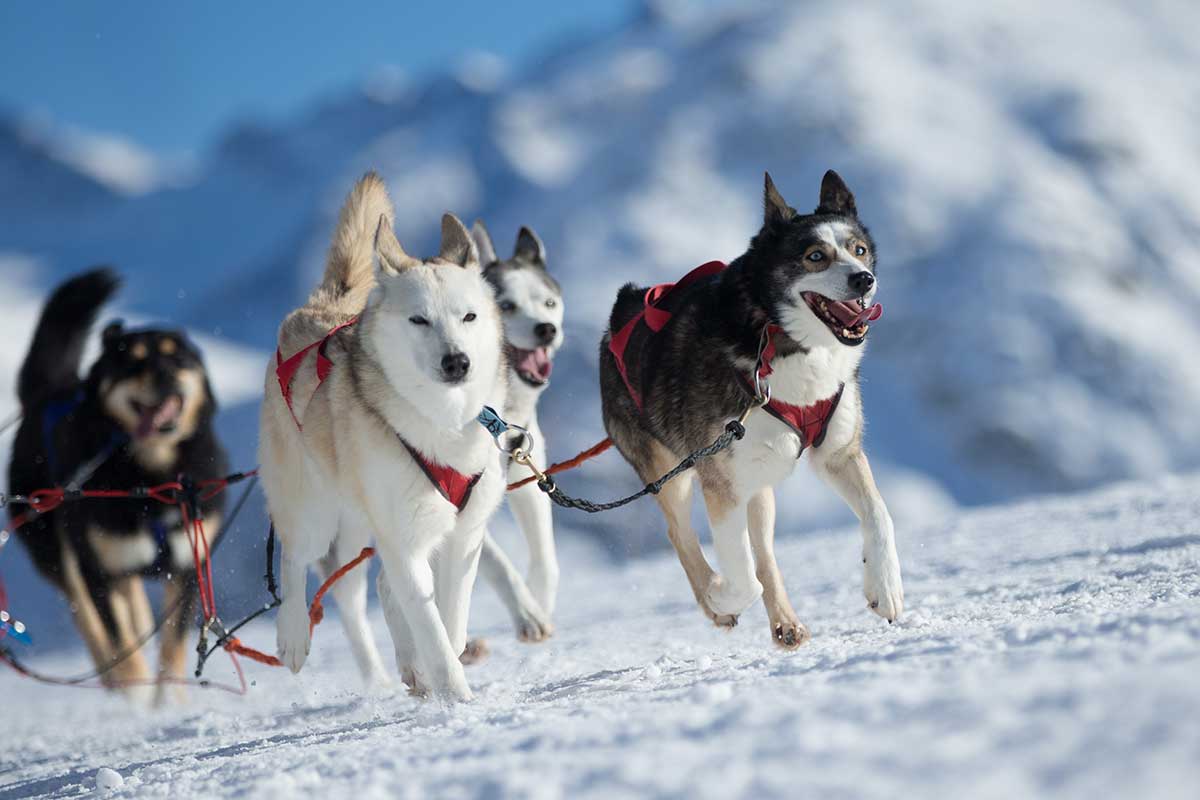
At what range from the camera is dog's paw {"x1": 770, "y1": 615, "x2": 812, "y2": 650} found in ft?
11.3

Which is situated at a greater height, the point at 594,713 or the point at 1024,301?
the point at 1024,301

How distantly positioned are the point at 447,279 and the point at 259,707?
8.13ft

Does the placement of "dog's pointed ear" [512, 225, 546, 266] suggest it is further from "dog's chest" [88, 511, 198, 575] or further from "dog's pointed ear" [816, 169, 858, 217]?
"dog's chest" [88, 511, 198, 575]

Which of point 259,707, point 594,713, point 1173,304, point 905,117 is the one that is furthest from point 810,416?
point 905,117

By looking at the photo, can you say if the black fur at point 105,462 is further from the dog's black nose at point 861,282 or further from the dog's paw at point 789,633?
the dog's black nose at point 861,282

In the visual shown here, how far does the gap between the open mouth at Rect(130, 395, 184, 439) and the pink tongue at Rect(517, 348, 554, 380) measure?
76.8 inches

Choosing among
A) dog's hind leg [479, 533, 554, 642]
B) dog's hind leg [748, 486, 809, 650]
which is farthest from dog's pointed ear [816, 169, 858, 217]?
dog's hind leg [479, 533, 554, 642]

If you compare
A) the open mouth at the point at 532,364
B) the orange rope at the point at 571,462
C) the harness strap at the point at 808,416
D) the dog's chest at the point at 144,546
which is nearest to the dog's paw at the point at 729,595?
the harness strap at the point at 808,416

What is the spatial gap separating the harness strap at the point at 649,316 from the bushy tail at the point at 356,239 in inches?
37.3

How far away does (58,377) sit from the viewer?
6.23 meters

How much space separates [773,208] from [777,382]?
600mm

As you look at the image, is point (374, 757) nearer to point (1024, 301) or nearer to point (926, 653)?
point (926, 653)

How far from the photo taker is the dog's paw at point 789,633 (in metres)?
3.46

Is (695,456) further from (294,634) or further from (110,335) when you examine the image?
(110,335)
